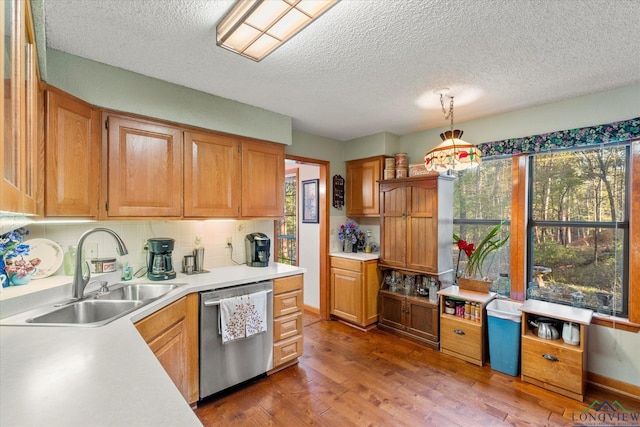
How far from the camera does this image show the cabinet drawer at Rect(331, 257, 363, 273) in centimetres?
360

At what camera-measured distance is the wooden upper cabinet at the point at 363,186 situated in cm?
378

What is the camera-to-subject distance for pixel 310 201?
432cm

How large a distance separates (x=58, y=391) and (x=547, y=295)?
355 cm

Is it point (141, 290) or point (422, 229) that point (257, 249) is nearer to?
point (141, 290)

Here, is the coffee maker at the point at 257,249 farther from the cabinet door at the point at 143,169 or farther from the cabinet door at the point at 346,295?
the cabinet door at the point at 346,295

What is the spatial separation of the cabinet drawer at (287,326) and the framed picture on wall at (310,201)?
65.3 inches

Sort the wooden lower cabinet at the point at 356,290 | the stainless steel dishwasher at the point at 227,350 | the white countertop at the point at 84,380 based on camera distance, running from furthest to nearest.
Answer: the wooden lower cabinet at the point at 356,290
the stainless steel dishwasher at the point at 227,350
the white countertop at the point at 84,380

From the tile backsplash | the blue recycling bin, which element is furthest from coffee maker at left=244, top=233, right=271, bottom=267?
the blue recycling bin

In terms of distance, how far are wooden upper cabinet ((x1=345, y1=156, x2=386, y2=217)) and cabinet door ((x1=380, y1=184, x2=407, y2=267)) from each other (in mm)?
153

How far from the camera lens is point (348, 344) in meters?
3.22

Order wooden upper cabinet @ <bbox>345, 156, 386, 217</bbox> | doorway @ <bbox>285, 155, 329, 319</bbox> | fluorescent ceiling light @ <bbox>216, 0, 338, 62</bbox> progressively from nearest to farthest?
1. fluorescent ceiling light @ <bbox>216, 0, 338, 62</bbox>
2. wooden upper cabinet @ <bbox>345, 156, 386, 217</bbox>
3. doorway @ <bbox>285, 155, 329, 319</bbox>

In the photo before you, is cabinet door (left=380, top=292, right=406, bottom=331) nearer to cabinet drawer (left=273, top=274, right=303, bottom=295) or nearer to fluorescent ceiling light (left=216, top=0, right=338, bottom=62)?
cabinet drawer (left=273, top=274, right=303, bottom=295)

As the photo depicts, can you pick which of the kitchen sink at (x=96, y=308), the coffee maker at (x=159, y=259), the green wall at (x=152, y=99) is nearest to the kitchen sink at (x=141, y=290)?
the kitchen sink at (x=96, y=308)

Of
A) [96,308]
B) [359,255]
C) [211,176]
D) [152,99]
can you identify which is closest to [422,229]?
[359,255]
